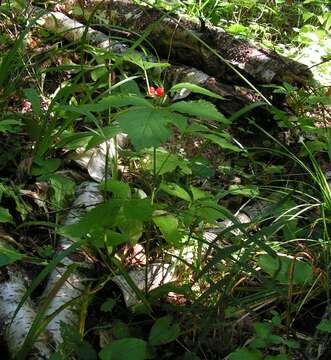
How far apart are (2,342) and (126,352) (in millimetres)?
378

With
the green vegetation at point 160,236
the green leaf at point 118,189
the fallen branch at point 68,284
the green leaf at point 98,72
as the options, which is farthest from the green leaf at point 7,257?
the green leaf at point 98,72

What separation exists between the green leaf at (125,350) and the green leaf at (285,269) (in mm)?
454

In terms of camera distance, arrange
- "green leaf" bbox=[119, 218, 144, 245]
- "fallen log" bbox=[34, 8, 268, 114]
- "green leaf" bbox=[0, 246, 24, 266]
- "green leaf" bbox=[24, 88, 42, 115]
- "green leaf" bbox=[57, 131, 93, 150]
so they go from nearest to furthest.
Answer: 1. "green leaf" bbox=[0, 246, 24, 266]
2. "green leaf" bbox=[119, 218, 144, 245]
3. "green leaf" bbox=[57, 131, 93, 150]
4. "green leaf" bbox=[24, 88, 42, 115]
5. "fallen log" bbox=[34, 8, 268, 114]

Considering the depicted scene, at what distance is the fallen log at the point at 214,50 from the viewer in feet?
9.16

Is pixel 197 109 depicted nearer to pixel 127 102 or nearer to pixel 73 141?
pixel 127 102

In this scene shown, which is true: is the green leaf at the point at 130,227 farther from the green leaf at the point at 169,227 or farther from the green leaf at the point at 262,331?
Answer: the green leaf at the point at 262,331

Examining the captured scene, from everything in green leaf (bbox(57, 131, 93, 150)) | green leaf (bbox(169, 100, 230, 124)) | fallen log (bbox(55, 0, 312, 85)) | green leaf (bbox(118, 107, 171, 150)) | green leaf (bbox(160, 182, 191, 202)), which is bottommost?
green leaf (bbox(160, 182, 191, 202))

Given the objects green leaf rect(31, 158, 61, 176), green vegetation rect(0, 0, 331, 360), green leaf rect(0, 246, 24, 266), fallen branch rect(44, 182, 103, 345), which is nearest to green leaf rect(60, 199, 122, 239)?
green vegetation rect(0, 0, 331, 360)

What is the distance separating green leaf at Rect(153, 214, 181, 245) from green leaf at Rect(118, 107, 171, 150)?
0.32 meters

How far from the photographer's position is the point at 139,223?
5.16ft

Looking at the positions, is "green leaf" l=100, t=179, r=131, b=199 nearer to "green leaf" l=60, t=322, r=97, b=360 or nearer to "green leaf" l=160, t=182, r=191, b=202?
"green leaf" l=160, t=182, r=191, b=202

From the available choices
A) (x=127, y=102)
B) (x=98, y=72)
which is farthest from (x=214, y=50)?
(x=127, y=102)

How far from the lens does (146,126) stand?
1.25 metres

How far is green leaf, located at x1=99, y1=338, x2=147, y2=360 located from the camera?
126 cm
